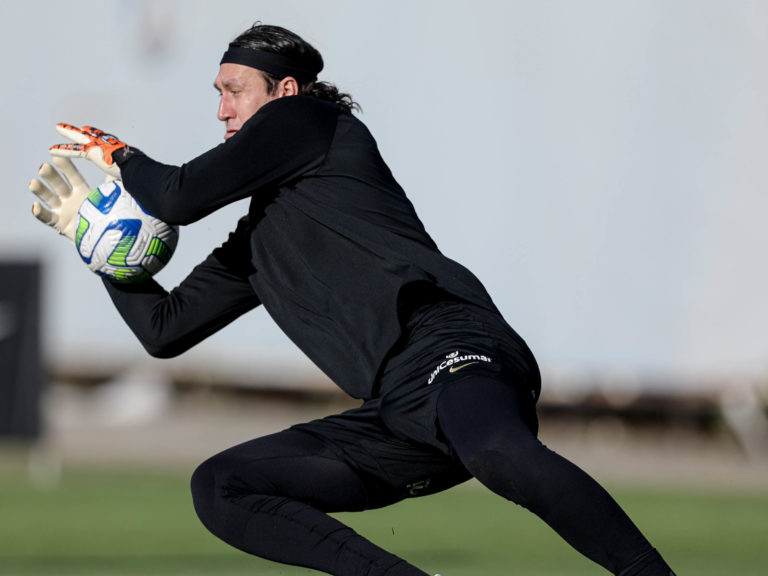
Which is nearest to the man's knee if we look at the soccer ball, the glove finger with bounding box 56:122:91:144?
the soccer ball

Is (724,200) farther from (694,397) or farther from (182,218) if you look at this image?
(182,218)

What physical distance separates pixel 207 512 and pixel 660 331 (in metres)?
14.1

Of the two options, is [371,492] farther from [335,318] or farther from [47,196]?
[47,196]

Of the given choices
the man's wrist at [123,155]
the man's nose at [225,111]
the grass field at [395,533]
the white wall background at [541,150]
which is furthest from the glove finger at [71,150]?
the white wall background at [541,150]

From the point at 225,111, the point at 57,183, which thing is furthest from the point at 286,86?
the point at 57,183

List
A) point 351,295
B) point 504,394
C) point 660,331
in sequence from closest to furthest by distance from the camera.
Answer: point 504,394 → point 351,295 → point 660,331

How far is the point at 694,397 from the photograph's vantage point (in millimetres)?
17969

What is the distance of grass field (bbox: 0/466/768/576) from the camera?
769cm

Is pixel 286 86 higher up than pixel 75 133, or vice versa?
pixel 286 86

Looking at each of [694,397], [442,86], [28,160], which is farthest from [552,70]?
[28,160]

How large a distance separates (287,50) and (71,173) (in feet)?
2.80

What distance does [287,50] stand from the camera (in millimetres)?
4414

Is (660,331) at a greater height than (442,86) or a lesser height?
lesser

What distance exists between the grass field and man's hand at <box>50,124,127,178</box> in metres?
3.17
